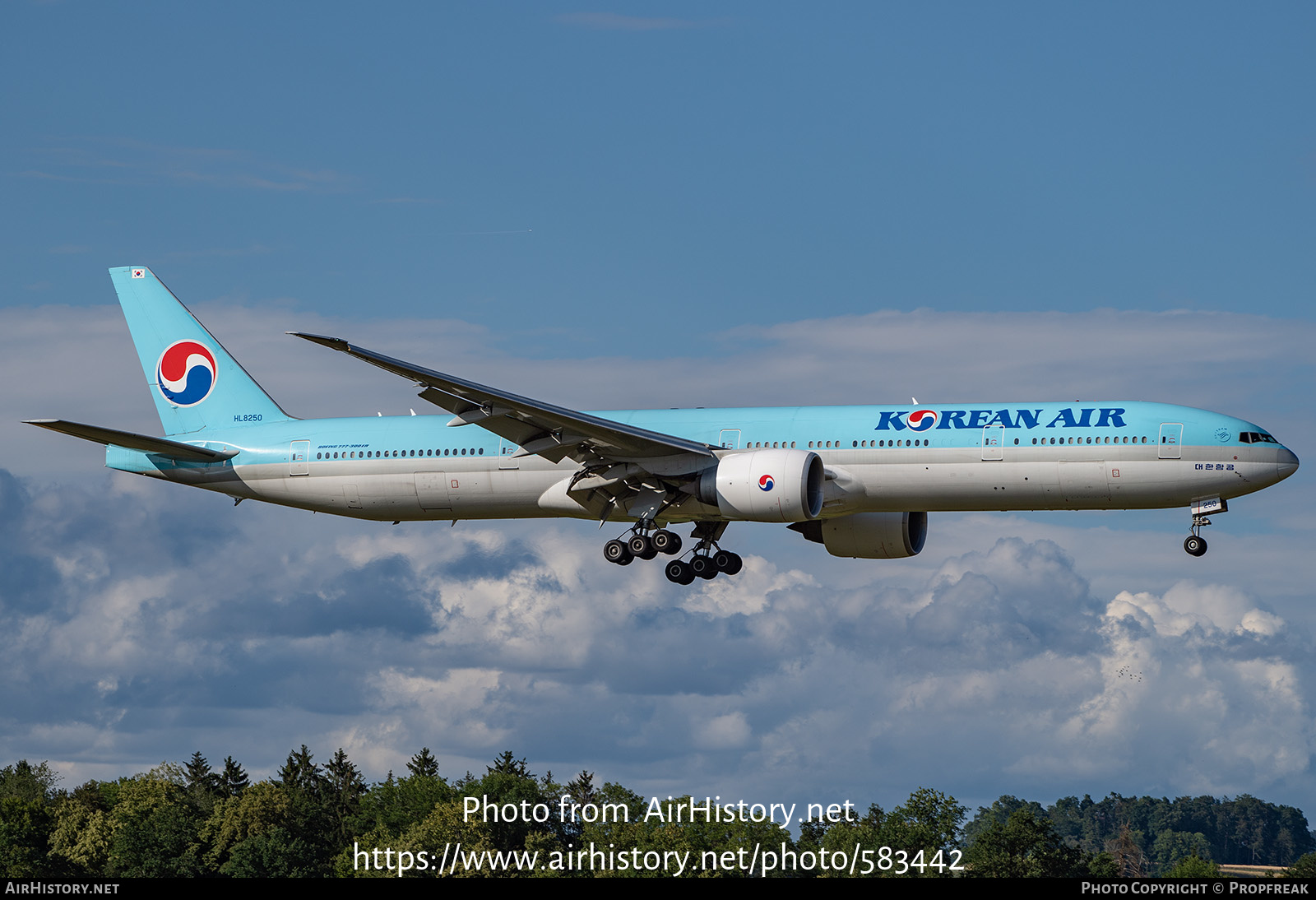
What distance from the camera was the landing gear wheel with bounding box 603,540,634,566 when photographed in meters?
50.6

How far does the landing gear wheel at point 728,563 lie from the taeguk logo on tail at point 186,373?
65.8 feet

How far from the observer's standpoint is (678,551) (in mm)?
50875

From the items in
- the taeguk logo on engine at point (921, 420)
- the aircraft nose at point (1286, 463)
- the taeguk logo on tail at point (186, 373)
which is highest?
the taeguk logo on tail at point (186, 373)

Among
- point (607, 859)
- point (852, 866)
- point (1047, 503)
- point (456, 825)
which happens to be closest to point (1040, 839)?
point (852, 866)

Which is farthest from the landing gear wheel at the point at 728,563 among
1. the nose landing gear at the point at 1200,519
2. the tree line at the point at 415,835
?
the tree line at the point at 415,835

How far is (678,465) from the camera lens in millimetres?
47906

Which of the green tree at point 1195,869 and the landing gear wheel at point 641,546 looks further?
the green tree at point 1195,869

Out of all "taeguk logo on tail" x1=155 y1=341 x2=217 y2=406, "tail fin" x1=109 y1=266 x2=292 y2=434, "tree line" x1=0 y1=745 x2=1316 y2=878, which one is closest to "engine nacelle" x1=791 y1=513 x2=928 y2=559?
"tail fin" x1=109 y1=266 x2=292 y2=434

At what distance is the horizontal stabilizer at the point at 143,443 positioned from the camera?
164 feet

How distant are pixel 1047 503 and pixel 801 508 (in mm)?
7268

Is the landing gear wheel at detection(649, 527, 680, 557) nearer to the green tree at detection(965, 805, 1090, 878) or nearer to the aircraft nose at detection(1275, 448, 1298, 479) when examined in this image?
the aircraft nose at detection(1275, 448, 1298, 479)

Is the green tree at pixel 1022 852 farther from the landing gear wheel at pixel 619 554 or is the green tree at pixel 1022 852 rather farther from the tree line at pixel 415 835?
the landing gear wheel at pixel 619 554

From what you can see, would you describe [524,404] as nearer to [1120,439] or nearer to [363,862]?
[1120,439]

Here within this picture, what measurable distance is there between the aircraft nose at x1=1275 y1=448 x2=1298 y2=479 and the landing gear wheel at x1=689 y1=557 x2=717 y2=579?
57.9 ft
